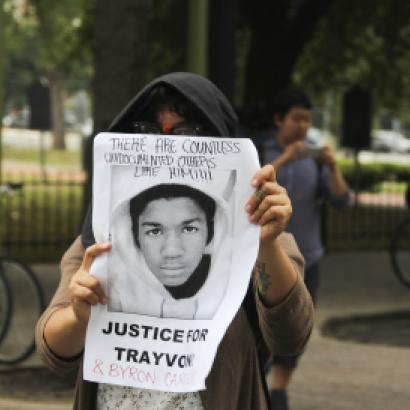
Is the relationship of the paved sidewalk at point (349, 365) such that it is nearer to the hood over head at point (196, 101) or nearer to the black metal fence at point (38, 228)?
the black metal fence at point (38, 228)

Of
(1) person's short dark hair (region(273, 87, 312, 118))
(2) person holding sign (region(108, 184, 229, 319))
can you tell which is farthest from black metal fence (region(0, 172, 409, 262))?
(2) person holding sign (region(108, 184, 229, 319))

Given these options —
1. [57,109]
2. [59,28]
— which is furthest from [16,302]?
[57,109]

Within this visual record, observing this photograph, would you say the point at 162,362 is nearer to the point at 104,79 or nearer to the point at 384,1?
the point at 104,79

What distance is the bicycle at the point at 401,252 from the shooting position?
38.4ft

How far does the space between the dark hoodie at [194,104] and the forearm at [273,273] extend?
259 millimetres

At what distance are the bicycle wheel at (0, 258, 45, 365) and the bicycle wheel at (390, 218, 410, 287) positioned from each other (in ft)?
15.9

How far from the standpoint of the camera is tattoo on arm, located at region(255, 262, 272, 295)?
7.70 feet

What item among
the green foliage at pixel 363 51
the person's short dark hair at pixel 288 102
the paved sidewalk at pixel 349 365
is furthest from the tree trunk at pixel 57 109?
the person's short dark hair at pixel 288 102

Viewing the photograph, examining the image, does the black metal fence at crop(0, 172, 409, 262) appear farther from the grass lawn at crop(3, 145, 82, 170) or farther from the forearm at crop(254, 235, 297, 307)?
the grass lawn at crop(3, 145, 82, 170)

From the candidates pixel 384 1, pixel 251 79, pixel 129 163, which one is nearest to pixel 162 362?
pixel 129 163

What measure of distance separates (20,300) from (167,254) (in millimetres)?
5580

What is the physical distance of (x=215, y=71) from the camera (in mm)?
7465

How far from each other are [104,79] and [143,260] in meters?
4.72

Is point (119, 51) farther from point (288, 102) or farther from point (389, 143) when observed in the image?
point (389, 143)
